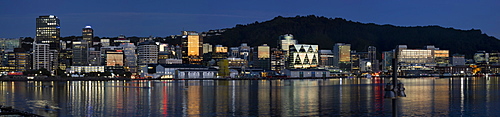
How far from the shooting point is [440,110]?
3950 centimetres

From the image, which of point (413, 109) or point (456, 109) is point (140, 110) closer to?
point (413, 109)

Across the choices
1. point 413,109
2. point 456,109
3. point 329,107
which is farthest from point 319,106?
point 456,109

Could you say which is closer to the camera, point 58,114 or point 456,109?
point 58,114

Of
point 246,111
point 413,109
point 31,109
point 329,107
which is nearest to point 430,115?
point 413,109

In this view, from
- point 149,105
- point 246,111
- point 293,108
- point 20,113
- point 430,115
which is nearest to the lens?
point 20,113

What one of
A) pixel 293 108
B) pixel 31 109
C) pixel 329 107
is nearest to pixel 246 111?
pixel 293 108

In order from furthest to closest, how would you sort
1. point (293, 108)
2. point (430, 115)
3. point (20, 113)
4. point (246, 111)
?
point (293, 108) → point (246, 111) → point (430, 115) → point (20, 113)

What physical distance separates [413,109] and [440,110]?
1.78 meters

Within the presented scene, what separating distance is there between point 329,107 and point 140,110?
13.6 m

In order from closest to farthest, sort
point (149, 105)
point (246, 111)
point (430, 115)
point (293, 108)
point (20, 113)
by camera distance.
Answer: point (20, 113)
point (430, 115)
point (246, 111)
point (293, 108)
point (149, 105)

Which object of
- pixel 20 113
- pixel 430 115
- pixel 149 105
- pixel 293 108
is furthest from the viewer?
pixel 149 105

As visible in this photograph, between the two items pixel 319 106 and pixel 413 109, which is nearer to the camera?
pixel 413 109

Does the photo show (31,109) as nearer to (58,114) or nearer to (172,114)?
(58,114)

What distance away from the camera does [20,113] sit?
109ft
